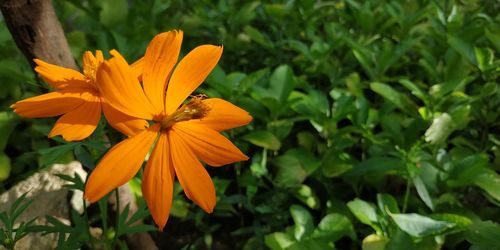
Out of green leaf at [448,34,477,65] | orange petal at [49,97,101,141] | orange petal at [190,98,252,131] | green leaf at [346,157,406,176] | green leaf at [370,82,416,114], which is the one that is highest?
orange petal at [49,97,101,141]

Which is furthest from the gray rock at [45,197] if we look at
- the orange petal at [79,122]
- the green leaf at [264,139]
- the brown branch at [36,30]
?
the orange petal at [79,122]

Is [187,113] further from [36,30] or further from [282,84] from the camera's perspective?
[282,84]

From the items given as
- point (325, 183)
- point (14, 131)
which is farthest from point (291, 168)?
point (14, 131)

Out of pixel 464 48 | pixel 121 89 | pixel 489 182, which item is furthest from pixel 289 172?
pixel 121 89

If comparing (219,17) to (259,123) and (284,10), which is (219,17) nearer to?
(284,10)

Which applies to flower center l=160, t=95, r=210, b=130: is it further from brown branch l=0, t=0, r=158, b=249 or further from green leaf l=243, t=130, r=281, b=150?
green leaf l=243, t=130, r=281, b=150

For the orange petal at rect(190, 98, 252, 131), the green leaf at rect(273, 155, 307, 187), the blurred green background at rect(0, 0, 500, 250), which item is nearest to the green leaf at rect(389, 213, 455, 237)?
the blurred green background at rect(0, 0, 500, 250)
